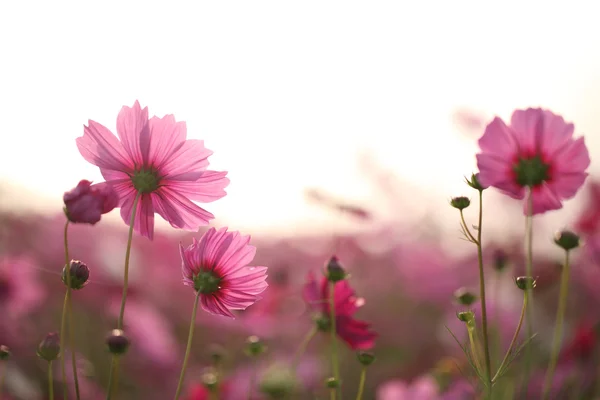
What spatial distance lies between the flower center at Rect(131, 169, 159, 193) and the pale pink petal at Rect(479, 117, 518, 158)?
0.29 m

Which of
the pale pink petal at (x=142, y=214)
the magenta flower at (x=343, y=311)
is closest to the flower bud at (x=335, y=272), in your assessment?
the magenta flower at (x=343, y=311)

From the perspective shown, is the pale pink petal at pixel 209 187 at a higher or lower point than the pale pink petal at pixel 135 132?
A: lower

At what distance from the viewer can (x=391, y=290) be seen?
2.10 m

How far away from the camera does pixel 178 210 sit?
1.99 feet

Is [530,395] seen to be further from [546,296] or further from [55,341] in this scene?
[55,341]

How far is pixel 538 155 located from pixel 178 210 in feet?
1.13

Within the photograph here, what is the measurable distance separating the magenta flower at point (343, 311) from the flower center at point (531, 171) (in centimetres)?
19

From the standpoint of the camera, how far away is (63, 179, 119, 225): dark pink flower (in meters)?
0.48

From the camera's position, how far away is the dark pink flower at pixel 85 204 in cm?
48

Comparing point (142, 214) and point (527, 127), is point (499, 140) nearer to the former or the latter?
point (527, 127)

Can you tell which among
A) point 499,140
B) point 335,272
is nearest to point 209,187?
point 335,272

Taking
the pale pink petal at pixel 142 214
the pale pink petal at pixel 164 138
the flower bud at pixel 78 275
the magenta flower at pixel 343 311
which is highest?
the pale pink petal at pixel 164 138

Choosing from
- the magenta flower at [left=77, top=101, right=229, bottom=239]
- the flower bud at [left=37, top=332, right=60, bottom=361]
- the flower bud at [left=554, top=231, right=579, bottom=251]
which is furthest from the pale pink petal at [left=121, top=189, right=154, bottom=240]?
the flower bud at [left=554, top=231, right=579, bottom=251]

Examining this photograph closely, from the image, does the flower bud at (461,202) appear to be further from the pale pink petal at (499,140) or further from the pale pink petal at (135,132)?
the pale pink petal at (135,132)
